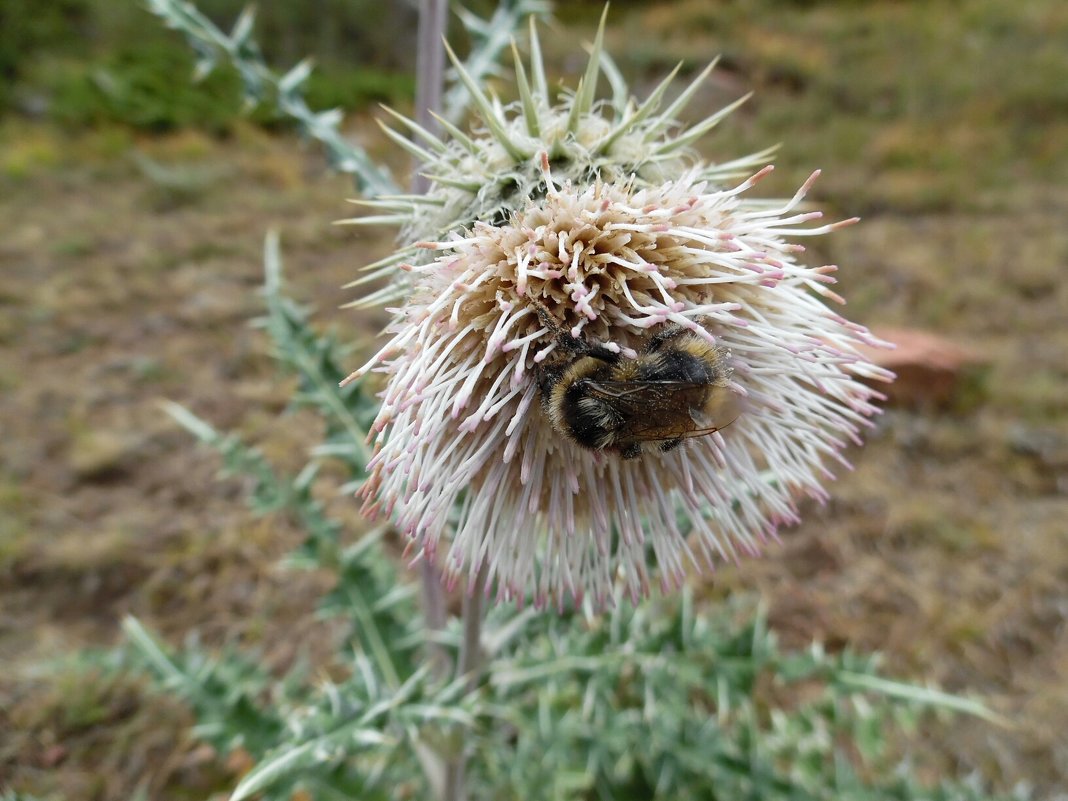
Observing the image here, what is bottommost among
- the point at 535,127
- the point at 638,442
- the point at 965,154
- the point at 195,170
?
the point at 965,154

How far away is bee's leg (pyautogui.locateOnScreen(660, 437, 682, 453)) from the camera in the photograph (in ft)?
4.05

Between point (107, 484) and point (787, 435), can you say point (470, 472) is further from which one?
point (107, 484)

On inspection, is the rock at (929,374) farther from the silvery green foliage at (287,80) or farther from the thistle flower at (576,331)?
the thistle flower at (576,331)

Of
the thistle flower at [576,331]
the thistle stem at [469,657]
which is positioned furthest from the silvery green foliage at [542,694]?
the thistle flower at [576,331]

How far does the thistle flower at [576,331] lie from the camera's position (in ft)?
4.07

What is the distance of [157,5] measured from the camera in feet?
6.97

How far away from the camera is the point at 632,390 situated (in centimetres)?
116

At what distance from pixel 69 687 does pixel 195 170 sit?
22.5ft

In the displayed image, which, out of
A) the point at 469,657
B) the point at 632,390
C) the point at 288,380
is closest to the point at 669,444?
the point at 632,390

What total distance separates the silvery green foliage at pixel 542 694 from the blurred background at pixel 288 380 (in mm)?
459

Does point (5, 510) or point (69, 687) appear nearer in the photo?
point (69, 687)

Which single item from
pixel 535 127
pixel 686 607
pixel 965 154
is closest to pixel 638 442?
pixel 535 127

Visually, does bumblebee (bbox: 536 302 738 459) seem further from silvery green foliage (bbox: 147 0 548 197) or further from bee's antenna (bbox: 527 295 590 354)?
silvery green foliage (bbox: 147 0 548 197)

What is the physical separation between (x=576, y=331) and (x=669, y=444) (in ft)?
0.92
